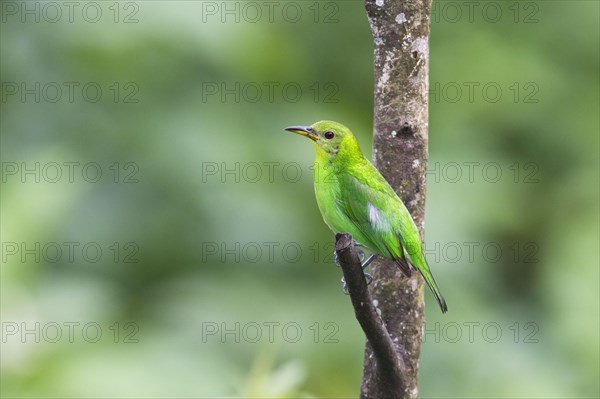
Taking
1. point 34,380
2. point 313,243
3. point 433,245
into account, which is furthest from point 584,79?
point 34,380

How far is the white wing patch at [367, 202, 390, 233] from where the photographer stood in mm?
3845

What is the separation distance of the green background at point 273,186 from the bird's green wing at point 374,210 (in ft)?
5.54

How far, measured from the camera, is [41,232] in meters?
5.13

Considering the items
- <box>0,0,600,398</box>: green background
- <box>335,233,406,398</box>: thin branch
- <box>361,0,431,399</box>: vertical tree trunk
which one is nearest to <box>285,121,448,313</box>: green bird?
<box>361,0,431,399</box>: vertical tree trunk

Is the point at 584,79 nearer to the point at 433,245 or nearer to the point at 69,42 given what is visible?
the point at 433,245

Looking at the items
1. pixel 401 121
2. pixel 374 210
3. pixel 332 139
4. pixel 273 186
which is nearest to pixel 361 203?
pixel 374 210

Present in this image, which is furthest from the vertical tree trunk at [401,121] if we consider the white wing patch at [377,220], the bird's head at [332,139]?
the bird's head at [332,139]

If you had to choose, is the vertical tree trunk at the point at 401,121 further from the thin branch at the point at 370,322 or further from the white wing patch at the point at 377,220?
the white wing patch at the point at 377,220

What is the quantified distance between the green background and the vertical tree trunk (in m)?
1.96

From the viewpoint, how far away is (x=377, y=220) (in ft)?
12.9

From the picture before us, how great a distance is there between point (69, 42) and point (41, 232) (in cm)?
289

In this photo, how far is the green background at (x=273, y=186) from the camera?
648 cm

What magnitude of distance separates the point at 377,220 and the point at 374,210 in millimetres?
50

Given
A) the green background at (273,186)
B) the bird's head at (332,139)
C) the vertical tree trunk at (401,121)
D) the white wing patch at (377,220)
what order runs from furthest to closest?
the green background at (273,186) < the bird's head at (332,139) < the white wing patch at (377,220) < the vertical tree trunk at (401,121)
